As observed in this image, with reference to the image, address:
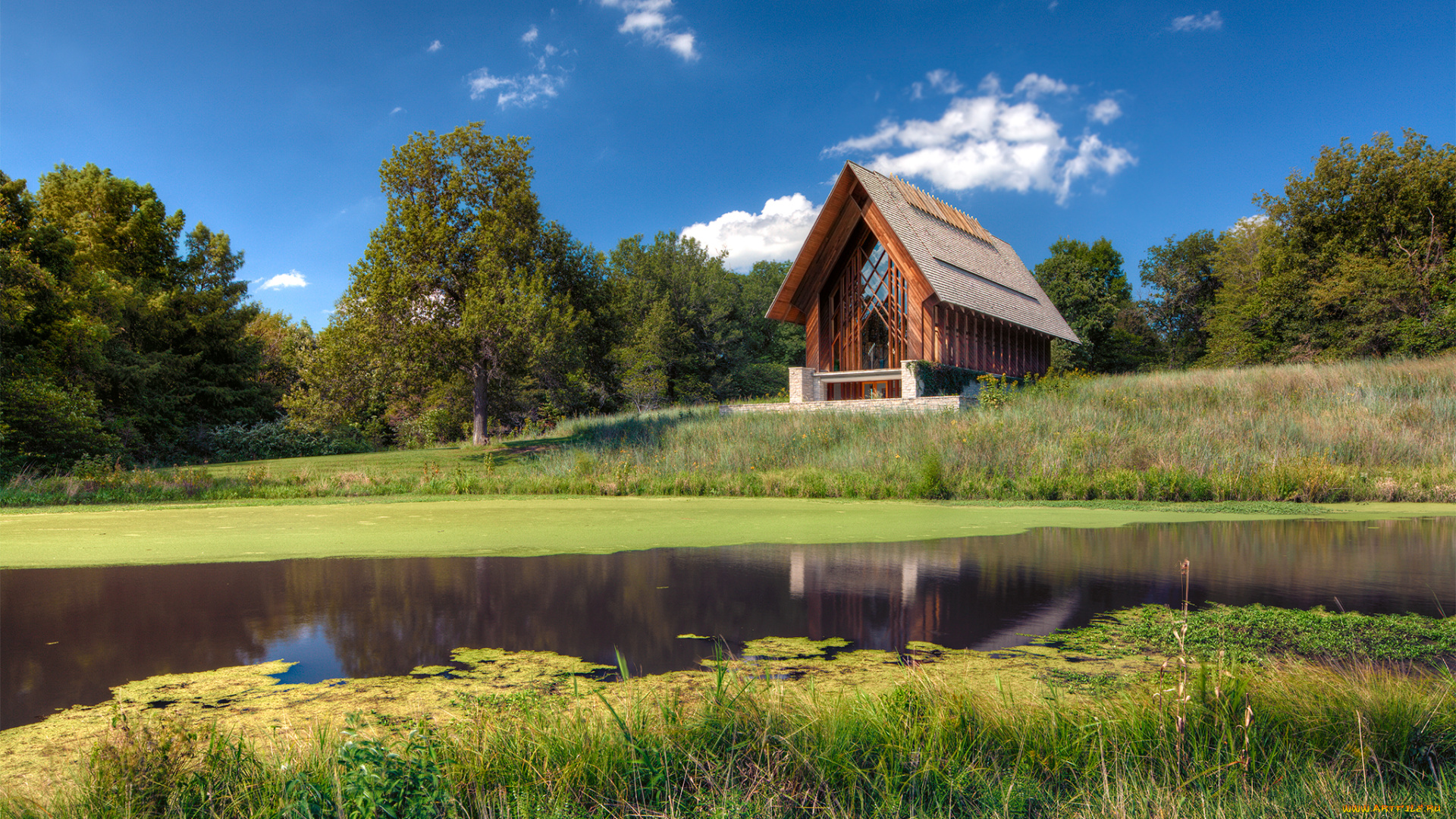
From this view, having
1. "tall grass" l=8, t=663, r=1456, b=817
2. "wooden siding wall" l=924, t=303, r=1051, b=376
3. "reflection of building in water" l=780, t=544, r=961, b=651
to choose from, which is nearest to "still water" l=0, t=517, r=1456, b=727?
"reflection of building in water" l=780, t=544, r=961, b=651

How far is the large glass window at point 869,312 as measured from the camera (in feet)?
82.2

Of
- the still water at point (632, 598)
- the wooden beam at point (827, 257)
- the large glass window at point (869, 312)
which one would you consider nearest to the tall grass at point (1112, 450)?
the still water at point (632, 598)

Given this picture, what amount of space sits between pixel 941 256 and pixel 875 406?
6.93 m

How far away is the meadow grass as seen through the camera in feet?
7.37

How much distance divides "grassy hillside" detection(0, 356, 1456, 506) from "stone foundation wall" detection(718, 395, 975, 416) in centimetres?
224

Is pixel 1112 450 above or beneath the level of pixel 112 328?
beneath

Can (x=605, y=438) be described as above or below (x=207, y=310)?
below

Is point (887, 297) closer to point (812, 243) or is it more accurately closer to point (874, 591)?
point (812, 243)

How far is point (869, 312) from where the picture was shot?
84.9 ft

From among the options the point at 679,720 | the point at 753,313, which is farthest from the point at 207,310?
the point at 679,720

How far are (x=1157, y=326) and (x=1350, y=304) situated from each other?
18288 mm

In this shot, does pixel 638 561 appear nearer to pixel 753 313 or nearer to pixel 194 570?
pixel 194 570

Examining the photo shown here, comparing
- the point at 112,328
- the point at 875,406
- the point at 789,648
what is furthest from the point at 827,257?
the point at 112,328

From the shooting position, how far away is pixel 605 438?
2106 cm
